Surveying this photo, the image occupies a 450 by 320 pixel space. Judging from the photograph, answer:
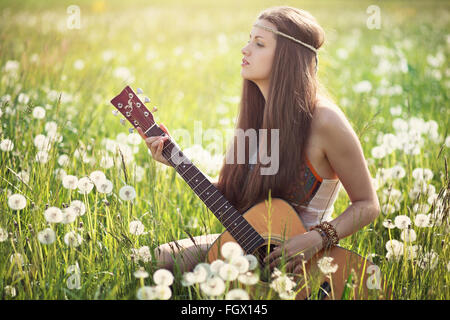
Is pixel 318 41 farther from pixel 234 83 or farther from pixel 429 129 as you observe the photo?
pixel 234 83

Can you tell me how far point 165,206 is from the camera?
310 cm

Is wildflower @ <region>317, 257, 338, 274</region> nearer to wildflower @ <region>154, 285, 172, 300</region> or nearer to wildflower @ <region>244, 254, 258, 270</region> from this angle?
wildflower @ <region>244, 254, 258, 270</region>

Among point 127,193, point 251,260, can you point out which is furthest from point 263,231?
point 127,193

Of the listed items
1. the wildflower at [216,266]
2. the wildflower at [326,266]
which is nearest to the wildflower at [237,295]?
the wildflower at [216,266]

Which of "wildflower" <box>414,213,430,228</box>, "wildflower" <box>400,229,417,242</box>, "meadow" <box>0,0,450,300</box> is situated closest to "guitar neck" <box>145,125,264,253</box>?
"meadow" <box>0,0,450,300</box>

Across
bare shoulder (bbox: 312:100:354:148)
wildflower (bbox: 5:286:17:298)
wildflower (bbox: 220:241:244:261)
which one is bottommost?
wildflower (bbox: 5:286:17:298)

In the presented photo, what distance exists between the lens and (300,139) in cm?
234

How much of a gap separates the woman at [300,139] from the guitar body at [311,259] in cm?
9

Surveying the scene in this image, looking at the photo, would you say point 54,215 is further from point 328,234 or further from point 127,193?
point 328,234

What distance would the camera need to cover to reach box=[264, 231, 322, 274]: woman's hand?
2078mm

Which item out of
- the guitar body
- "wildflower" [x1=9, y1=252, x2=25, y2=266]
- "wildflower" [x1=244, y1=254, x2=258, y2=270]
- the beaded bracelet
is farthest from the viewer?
the beaded bracelet

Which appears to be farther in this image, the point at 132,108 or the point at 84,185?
the point at 132,108

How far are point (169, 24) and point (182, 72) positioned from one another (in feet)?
15.1

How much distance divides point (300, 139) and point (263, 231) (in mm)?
483
